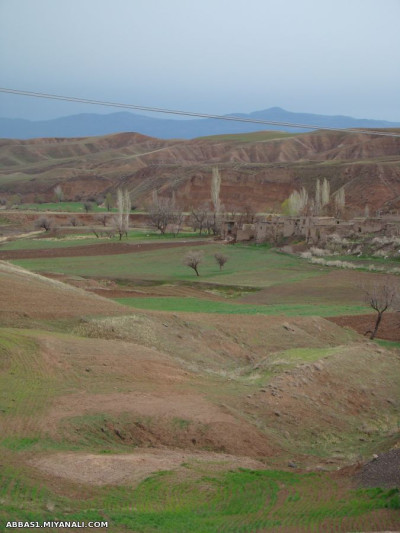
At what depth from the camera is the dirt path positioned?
77.6 m

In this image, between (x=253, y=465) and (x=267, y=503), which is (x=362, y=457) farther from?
(x=267, y=503)

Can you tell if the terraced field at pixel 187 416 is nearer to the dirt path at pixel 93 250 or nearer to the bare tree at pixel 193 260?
the bare tree at pixel 193 260

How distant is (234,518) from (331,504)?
230 cm

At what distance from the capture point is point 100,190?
172m

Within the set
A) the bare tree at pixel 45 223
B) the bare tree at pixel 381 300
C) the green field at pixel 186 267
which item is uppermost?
the bare tree at pixel 381 300

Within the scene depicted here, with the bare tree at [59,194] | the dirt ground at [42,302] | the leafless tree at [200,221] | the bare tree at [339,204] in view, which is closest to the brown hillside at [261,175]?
the bare tree at [59,194]

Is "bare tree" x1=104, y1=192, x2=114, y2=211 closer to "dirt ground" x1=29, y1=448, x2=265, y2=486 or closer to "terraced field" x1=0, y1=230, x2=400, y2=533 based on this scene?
"terraced field" x1=0, y1=230, x2=400, y2=533

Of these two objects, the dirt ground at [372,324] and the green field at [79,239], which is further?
the green field at [79,239]

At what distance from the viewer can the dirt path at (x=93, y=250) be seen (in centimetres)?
7762

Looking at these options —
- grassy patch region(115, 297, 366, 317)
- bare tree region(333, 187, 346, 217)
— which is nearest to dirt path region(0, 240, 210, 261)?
bare tree region(333, 187, 346, 217)

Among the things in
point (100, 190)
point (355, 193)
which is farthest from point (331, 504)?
point (100, 190)

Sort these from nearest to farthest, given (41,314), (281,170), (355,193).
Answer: (41,314) → (355,193) → (281,170)

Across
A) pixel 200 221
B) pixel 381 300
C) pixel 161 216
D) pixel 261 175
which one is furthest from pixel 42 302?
pixel 261 175

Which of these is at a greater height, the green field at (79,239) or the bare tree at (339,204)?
the bare tree at (339,204)
